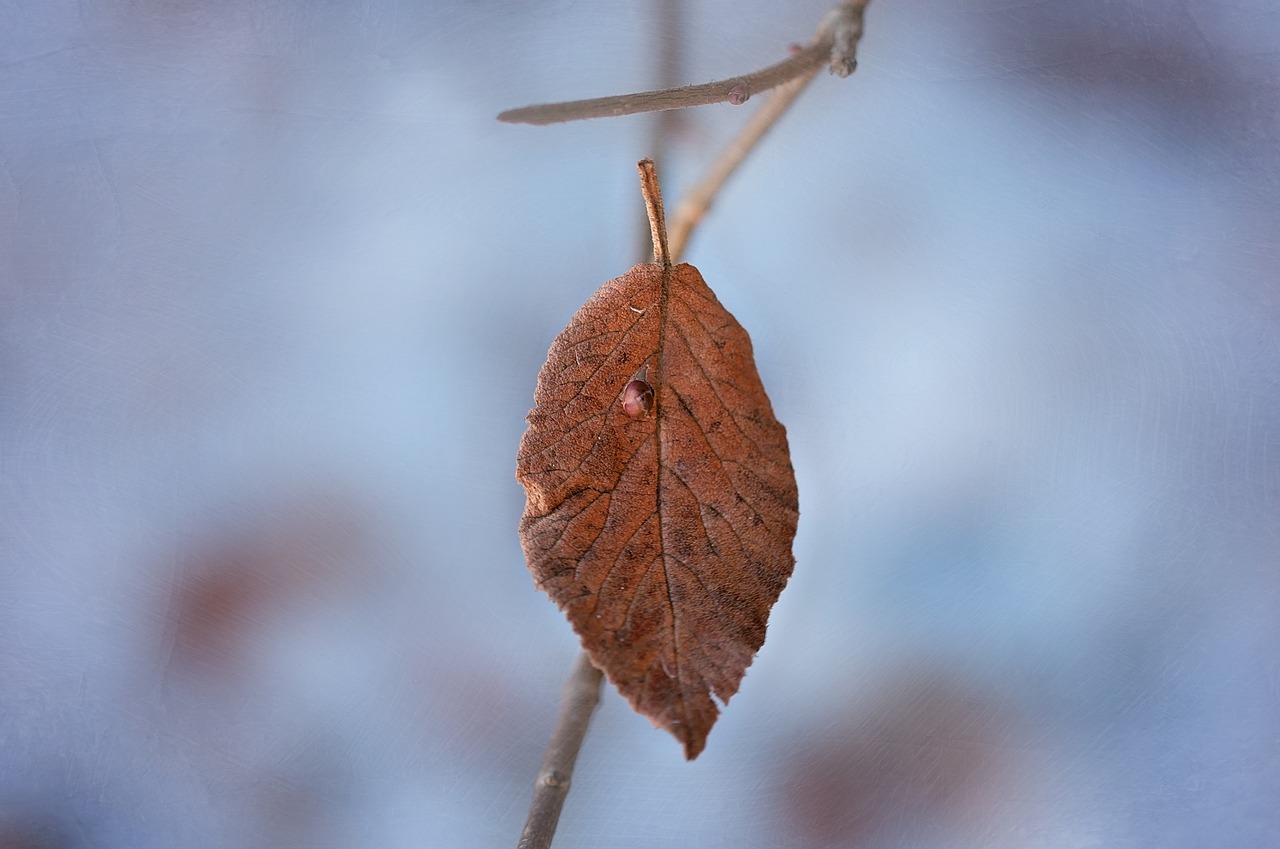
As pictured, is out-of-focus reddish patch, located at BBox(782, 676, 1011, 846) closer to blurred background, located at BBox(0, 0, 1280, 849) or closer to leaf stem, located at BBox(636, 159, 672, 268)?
blurred background, located at BBox(0, 0, 1280, 849)

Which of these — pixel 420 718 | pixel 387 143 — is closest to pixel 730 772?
pixel 420 718

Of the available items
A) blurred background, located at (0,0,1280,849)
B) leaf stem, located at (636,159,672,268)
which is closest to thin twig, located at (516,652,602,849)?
blurred background, located at (0,0,1280,849)

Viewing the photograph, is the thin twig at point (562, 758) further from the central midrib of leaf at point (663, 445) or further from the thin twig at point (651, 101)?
the thin twig at point (651, 101)

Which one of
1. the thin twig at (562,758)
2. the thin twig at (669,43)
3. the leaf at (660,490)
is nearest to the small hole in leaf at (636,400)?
the leaf at (660,490)

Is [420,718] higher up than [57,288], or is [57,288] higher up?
[57,288]

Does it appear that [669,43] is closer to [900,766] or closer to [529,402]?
[529,402]

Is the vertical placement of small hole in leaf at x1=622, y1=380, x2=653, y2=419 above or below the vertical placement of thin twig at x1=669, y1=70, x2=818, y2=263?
below

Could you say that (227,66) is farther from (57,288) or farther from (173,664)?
(173,664)
